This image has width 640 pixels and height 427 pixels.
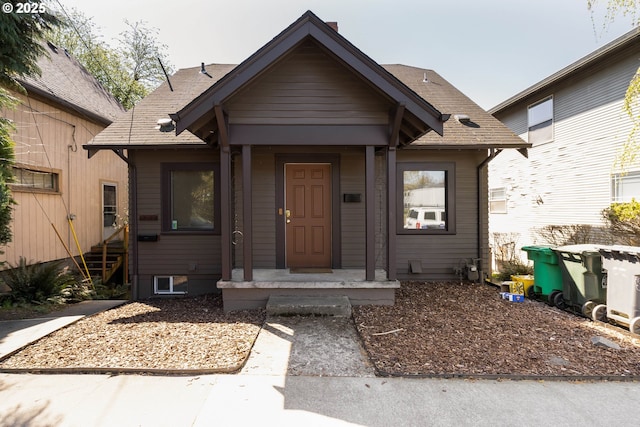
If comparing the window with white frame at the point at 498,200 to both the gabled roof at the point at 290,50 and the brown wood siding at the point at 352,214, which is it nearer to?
the brown wood siding at the point at 352,214

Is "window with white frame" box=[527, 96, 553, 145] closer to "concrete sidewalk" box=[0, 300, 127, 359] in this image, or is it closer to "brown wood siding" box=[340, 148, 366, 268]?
"brown wood siding" box=[340, 148, 366, 268]

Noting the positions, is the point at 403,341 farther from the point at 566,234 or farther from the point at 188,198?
the point at 566,234

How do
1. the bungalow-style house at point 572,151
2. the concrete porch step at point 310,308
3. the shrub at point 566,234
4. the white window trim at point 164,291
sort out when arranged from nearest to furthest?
the concrete porch step at point 310,308, the white window trim at point 164,291, the bungalow-style house at point 572,151, the shrub at point 566,234

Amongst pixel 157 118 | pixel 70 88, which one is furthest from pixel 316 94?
pixel 70 88

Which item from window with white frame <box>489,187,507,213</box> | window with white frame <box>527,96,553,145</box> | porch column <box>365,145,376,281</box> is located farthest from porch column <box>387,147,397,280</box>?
window with white frame <box>489,187,507,213</box>

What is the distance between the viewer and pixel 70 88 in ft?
30.1

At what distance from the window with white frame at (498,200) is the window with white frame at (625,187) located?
153 inches

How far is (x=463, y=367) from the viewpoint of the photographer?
3289mm

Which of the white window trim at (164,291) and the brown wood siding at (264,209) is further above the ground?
the brown wood siding at (264,209)

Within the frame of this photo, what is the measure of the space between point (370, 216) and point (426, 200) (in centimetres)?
253

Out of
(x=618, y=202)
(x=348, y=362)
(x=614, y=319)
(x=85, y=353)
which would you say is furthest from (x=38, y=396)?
(x=618, y=202)

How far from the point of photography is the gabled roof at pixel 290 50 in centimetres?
466

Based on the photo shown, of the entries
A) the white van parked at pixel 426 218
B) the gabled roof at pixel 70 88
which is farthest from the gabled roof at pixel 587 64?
the gabled roof at pixel 70 88

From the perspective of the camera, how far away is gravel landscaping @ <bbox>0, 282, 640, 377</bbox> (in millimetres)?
3338
